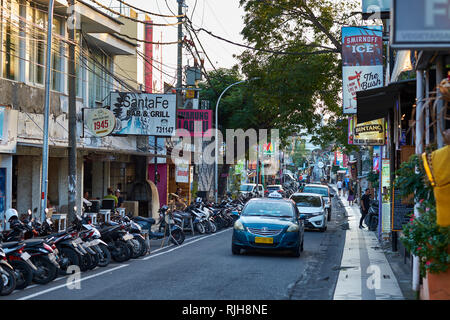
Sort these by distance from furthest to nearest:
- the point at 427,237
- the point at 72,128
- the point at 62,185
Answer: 1. the point at 62,185
2. the point at 72,128
3. the point at 427,237

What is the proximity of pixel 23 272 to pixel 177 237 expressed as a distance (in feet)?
29.0

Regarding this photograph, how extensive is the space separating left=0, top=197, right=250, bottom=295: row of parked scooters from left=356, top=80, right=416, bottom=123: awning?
634cm

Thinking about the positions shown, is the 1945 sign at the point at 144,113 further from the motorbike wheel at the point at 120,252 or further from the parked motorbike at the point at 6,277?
the parked motorbike at the point at 6,277

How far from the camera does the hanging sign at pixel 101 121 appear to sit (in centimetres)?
2139

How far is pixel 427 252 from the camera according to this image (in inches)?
307

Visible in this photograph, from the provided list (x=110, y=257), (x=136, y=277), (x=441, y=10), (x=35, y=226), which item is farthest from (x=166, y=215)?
(x=441, y=10)

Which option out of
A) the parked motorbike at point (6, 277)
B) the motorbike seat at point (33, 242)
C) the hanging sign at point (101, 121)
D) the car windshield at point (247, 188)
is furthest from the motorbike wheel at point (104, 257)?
the car windshield at point (247, 188)

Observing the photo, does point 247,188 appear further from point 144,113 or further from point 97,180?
point 144,113

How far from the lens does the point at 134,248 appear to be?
15.5 m

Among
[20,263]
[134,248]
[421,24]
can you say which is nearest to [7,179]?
[134,248]

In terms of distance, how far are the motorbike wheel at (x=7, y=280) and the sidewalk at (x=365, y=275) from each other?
5304 millimetres

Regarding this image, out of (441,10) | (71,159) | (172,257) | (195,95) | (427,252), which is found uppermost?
(195,95)
